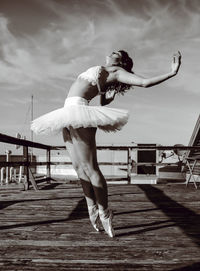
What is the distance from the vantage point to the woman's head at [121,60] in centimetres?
270

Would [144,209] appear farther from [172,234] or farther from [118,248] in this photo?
[118,248]

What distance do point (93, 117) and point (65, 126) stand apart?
0.82ft

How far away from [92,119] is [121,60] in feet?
2.08

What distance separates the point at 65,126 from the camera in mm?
2562

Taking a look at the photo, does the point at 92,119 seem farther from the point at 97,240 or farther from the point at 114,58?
the point at 97,240

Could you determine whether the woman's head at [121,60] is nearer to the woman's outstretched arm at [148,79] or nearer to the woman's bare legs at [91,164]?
the woman's outstretched arm at [148,79]

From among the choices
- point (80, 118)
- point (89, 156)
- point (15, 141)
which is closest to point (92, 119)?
point (80, 118)

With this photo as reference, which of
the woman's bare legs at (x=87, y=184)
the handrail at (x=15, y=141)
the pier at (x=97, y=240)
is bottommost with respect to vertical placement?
the pier at (x=97, y=240)

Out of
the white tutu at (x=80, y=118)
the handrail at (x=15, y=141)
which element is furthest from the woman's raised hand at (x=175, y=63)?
the handrail at (x=15, y=141)

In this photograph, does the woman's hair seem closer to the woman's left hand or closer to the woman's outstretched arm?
the woman's left hand

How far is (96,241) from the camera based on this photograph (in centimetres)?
245

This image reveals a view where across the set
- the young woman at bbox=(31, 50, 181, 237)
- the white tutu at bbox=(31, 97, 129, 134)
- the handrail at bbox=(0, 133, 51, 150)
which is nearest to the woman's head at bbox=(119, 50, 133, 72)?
the young woman at bbox=(31, 50, 181, 237)

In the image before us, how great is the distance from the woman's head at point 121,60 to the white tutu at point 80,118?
1.32 feet

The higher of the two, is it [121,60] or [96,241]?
[121,60]
